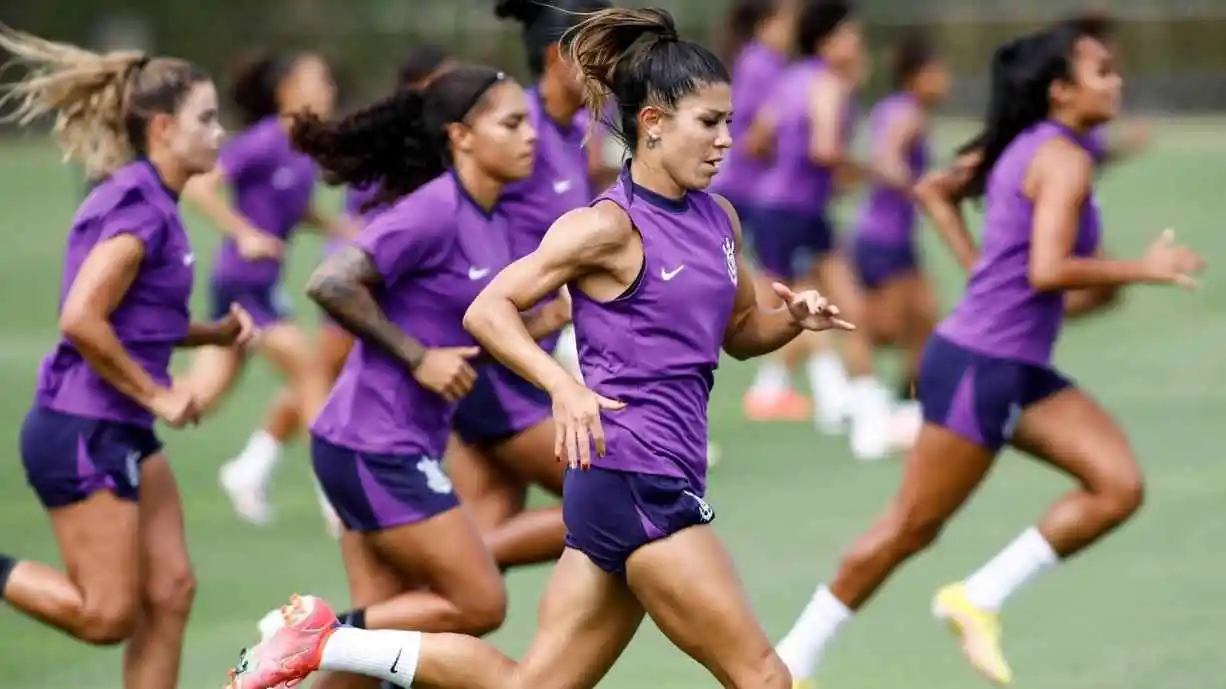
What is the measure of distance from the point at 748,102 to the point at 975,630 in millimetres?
7755

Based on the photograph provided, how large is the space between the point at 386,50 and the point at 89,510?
30.3m

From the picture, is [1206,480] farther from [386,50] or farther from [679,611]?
[386,50]

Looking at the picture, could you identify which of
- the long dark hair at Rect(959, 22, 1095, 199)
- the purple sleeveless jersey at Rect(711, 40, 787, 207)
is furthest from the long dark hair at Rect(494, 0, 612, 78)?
the purple sleeveless jersey at Rect(711, 40, 787, 207)

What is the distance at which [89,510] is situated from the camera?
21.9 feet

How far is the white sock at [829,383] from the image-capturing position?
13359 mm

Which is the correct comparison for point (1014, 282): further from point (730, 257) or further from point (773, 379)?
point (773, 379)

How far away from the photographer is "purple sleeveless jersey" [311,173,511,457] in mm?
6684

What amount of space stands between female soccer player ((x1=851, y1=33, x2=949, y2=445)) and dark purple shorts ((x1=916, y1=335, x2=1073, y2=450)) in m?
5.81

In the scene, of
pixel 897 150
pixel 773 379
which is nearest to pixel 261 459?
pixel 773 379

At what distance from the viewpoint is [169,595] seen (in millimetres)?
6789

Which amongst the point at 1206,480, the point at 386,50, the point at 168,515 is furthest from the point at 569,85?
the point at 386,50

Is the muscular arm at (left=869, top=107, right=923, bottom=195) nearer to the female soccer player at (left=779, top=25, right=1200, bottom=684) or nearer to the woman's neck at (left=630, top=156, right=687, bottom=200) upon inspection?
the female soccer player at (left=779, top=25, right=1200, bottom=684)

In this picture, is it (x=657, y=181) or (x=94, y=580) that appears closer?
(x=657, y=181)

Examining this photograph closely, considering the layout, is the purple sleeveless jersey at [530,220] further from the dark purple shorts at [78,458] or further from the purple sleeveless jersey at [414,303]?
the dark purple shorts at [78,458]
